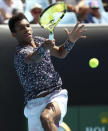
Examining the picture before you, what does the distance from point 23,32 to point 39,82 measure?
1.66 ft

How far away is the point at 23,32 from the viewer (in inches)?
149

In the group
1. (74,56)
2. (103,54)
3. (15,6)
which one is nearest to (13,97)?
(74,56)

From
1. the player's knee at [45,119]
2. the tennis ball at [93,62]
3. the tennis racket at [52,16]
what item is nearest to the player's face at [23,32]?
the tennis racket at [52,16]

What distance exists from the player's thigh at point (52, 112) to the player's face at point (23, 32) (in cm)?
65

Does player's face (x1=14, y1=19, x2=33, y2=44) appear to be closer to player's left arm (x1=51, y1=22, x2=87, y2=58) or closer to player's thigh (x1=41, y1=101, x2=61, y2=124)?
player's left arm (x1=51, y1=22, x2=87, y2=58)

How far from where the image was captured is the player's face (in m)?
3.76

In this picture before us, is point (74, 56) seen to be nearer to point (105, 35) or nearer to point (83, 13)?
point (105, 35)

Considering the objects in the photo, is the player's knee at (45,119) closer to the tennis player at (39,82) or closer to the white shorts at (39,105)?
the tennis player at (39,82)

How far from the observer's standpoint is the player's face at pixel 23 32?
12.3 ft

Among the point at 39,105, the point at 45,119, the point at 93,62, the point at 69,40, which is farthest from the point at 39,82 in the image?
the point at 93,62

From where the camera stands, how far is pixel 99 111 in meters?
4.81

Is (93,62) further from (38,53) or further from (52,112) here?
(38,53)

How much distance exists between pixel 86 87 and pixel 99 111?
0.34m

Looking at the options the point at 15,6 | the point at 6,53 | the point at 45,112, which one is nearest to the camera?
the point at 45,112
